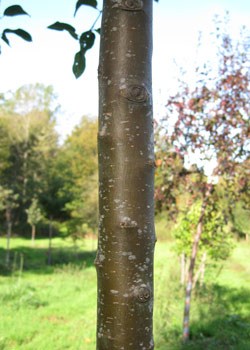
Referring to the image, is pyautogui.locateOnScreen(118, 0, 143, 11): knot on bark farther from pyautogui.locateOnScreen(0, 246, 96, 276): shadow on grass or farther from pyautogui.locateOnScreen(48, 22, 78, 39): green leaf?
pyautogui.locateOnScreen(0, 246, 96, 276): shadow on grass

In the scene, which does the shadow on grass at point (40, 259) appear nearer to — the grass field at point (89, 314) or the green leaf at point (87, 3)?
the grass field at point (89, 314)

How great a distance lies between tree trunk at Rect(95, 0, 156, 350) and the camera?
983 millimetres

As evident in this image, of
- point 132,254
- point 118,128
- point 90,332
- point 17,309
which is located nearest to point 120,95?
point 118,128

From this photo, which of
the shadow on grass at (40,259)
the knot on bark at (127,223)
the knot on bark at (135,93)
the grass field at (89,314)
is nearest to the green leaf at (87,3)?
the knot on bark at (135,93)

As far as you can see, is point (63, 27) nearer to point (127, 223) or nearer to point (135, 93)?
point (135, 93)

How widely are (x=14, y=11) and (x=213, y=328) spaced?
214 inches

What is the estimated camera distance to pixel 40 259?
1781 centimetres

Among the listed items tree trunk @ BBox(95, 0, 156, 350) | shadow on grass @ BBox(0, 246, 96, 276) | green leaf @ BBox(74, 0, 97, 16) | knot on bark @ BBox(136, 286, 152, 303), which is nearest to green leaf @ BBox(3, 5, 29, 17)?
green leaf @ BBox(74, 0, 97, 16)

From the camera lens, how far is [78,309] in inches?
314

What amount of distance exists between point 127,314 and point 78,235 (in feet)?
60.4

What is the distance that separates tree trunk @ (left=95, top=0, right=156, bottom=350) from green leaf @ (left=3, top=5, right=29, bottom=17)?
462 millimetres

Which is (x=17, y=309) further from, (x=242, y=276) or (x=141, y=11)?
(x=242, y=276)

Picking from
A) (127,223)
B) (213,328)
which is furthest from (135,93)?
(213,328)

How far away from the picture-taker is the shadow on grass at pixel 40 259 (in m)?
14.7
